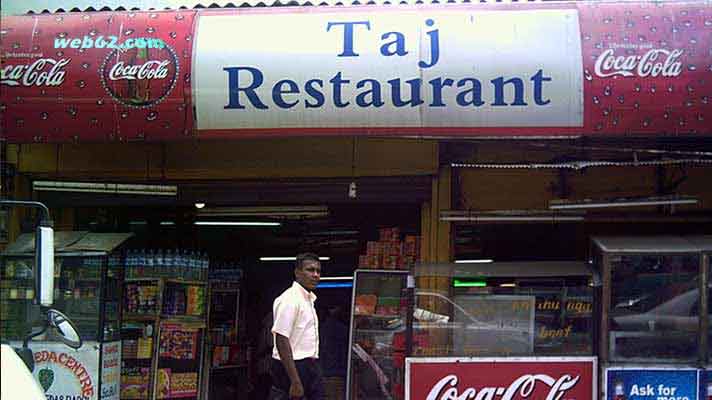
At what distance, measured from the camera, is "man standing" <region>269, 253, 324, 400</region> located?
838 cm

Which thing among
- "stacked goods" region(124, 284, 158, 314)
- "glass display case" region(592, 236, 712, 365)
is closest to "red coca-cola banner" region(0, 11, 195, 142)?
"stacked goods" region(124, 284, 158, 314)

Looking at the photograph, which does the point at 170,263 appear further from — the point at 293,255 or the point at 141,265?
the point at 293,255

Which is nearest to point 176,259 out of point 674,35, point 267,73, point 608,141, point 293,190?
point 293,190

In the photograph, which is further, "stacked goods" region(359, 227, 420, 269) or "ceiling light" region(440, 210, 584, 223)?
"stacked goods" region(359, 227, 420, 269)

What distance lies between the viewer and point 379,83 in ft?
28.8

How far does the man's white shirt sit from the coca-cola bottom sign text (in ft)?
3.03

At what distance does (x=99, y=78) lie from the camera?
9086 mm

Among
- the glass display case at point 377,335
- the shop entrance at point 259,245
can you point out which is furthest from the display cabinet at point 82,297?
the glass display case at point 377,335

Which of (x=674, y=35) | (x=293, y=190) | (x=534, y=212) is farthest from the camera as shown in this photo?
(x=293, y=190)

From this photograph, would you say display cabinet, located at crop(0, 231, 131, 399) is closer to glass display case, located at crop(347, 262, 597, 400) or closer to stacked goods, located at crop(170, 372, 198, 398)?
stacked goods, located at crop(170, 372, 198, 398)

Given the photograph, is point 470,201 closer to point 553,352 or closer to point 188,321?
A: point 553,352

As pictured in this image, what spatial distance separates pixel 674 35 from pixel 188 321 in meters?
5.39

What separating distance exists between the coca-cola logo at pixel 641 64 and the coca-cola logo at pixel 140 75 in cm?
359

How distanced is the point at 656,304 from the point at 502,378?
56.5 inches
